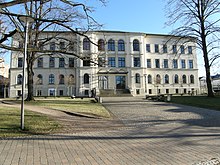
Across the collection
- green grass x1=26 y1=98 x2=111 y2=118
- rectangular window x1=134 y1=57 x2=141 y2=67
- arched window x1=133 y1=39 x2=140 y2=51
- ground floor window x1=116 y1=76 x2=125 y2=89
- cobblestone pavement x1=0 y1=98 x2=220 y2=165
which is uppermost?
arched window x1=133 y1=39 x2=140 y2=51

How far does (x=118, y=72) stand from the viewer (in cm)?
5909

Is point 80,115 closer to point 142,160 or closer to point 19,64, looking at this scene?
point 142,160

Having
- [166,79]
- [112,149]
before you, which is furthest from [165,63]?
[112,149]

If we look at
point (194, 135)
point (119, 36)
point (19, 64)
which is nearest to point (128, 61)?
point (119, 36)

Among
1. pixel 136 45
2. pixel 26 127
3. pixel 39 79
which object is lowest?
pixel 26 127

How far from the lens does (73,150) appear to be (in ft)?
21.9

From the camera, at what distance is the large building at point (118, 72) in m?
57.7

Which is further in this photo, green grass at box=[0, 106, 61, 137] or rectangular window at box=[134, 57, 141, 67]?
rectangular window at box=[134, 57, 141, 67]

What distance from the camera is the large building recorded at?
57.7m

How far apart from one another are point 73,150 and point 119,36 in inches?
2200

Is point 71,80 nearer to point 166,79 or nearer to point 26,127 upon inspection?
point 166,79

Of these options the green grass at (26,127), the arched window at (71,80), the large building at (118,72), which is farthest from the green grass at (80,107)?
the large building at (118,72)

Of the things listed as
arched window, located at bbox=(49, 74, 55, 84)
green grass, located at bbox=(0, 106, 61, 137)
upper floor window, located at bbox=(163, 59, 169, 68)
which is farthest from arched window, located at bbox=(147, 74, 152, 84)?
green grass, located at bbox=(0, 106, 61, 137)

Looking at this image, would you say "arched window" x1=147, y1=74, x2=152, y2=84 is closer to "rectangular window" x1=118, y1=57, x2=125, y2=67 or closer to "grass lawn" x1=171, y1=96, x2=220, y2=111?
"rectangular window" x1=118, y1=57, x2=125, y2=67
